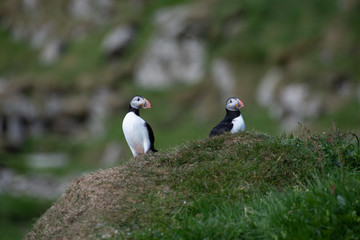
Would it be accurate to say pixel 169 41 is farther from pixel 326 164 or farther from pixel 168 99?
pixel 326 164

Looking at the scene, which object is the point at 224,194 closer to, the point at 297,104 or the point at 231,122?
the point at 231,122

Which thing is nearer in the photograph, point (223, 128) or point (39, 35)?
point (223, 128)

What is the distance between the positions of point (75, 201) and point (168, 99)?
2716 cm

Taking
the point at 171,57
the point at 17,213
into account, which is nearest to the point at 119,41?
the point at 171,57

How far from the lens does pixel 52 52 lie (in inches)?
2008

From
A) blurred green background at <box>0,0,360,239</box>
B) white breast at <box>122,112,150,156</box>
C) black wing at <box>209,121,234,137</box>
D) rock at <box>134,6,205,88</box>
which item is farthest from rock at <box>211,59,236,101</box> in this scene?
white breast at <box>122,112,150,156</box>

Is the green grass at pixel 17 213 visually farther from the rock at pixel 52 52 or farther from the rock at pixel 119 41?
the rock at pixel 52 52

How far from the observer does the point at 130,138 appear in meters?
9.01

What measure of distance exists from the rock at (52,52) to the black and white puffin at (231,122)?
140 feet

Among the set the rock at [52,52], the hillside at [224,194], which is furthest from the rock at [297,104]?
the rock at [52,52]

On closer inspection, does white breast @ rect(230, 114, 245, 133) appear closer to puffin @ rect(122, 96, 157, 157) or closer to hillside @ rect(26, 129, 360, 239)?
hillside @ rect(26, 129, 360, 239)

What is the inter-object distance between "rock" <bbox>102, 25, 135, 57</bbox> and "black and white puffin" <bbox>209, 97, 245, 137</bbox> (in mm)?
32818

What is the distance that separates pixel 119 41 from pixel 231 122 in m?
33.5

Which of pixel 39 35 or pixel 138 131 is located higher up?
pixel 39 35
